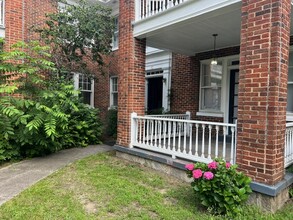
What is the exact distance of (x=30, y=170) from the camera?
5160 millimetres

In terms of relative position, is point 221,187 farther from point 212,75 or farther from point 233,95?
point 212,75

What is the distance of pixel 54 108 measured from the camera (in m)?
5.62

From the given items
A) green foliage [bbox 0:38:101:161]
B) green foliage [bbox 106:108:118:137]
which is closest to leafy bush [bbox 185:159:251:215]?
Result: green foliage [bbox 0:38:101:161]

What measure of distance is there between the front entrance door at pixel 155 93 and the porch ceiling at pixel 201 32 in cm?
254

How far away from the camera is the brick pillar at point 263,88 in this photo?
11.1 ft

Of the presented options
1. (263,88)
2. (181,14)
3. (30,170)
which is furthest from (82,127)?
(263,88)

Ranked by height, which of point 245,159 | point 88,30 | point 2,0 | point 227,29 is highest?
point 2,0

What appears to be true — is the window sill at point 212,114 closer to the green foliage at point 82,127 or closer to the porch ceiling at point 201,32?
the porch ceiling at point 201,32

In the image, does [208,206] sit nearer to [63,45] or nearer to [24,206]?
[24,206]

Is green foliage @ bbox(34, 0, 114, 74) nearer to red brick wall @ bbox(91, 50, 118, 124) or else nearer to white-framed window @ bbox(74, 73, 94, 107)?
white-framed window @ bbox(74, 73, 94, 107)

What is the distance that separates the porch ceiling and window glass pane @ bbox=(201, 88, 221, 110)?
1.46 m

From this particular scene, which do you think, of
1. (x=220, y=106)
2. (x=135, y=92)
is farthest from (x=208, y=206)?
(x=220, y=106)

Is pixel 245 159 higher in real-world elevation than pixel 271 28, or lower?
lower

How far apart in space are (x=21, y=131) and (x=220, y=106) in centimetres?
607
